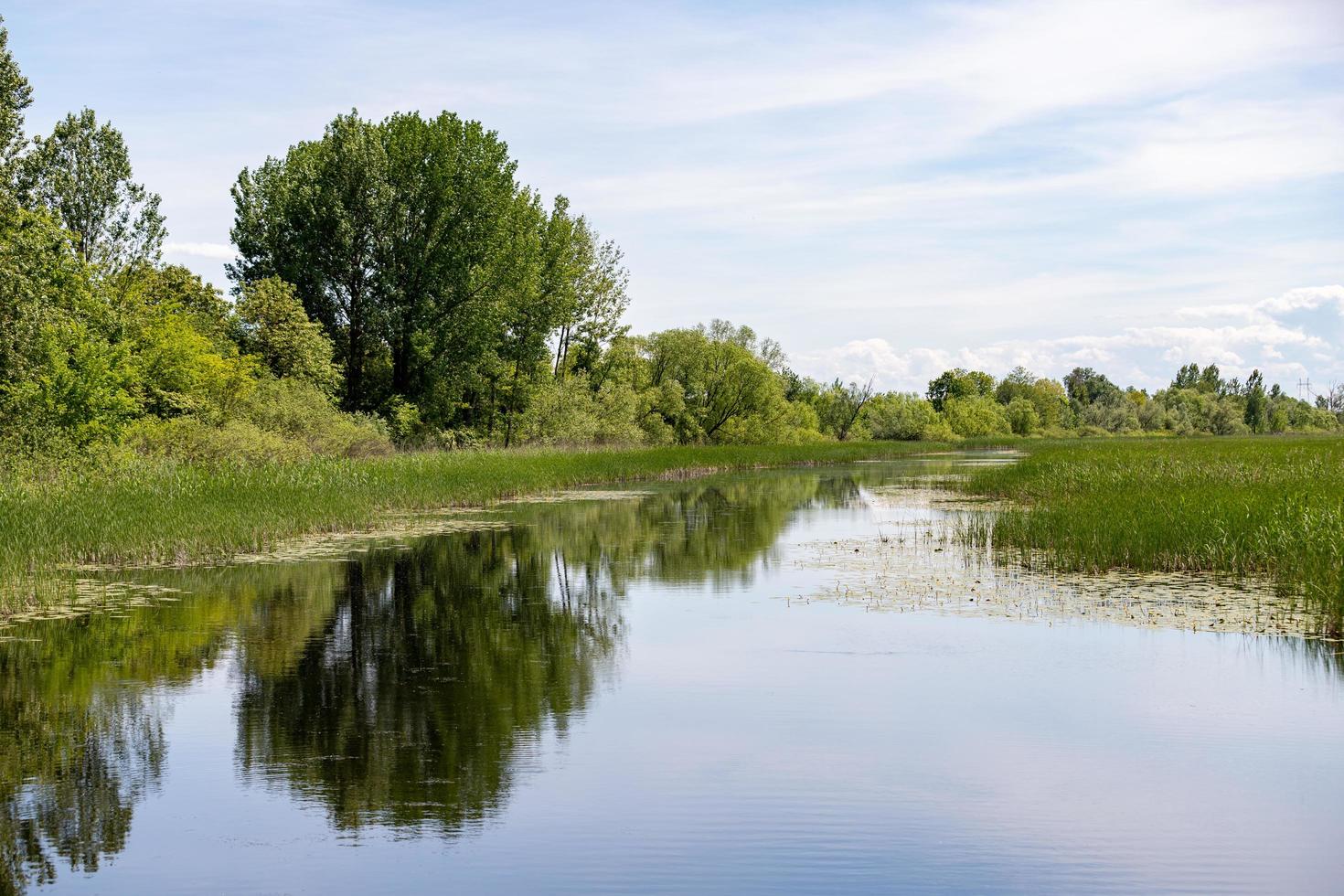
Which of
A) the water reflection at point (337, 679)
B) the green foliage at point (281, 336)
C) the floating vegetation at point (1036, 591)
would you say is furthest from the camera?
the green foliage at point (281, 336)

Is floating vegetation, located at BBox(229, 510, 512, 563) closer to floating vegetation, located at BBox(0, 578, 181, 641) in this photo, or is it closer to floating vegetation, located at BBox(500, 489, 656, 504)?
floating vegetation, located at BBox(0, 578, 181, 641)

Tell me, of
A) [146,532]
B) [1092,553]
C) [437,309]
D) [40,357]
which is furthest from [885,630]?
[437,309]

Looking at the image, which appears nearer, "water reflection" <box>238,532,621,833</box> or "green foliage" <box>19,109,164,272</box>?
"water reflection" <box>238,532,621,833</box>

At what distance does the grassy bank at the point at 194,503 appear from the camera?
15984mm

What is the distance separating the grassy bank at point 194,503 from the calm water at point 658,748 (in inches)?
105

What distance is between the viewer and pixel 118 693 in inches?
386

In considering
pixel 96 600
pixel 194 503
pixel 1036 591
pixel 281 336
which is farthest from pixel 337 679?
pixel 281 336

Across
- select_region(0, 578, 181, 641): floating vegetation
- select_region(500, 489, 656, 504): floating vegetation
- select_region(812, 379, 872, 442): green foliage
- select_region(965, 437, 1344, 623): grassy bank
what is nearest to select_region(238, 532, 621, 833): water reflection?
select_region(0, 578, 181, 641): floating vegetation

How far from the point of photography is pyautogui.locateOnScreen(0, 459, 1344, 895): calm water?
619 centimetres

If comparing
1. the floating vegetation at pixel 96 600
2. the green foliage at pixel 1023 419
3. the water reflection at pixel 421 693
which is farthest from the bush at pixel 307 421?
the green foliage at pixel 1023 419

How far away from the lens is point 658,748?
8383 mm

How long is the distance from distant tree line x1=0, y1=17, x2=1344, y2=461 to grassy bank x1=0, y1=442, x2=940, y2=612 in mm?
2522

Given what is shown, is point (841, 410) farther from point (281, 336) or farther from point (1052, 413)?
point (281, 336)

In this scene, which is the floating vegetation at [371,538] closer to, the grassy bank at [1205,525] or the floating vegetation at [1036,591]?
the floating vegetation at [1036,591]
